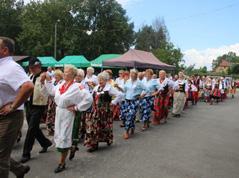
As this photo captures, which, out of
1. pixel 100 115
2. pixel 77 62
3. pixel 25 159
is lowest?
pixel 25 159

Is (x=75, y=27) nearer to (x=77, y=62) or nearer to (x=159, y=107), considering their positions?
(x=77, y=62)

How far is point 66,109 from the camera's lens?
6.05 meters

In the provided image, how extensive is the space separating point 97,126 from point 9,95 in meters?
3.49

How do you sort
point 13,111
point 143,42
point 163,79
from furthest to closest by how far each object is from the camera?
point 143,42 < point 163,79 < point 13,111

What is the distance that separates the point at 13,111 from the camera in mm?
4277

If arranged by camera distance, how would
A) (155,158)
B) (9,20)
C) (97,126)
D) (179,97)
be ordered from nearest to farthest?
(155,158), (97,126), (179,97), (9,20)

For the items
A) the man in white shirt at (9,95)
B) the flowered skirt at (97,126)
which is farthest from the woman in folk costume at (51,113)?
the man in white shirt at (9,95)

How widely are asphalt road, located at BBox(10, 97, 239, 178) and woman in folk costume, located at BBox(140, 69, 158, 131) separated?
510 millimetres

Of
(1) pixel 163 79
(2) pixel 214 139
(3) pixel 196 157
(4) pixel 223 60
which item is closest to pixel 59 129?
(3) pixel 196 157

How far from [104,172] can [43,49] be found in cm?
4332

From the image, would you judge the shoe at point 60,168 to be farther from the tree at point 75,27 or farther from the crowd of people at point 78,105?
the tree at point 75,27

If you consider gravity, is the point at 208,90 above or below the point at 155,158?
above

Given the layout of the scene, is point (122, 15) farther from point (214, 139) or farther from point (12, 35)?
point (214, 139)

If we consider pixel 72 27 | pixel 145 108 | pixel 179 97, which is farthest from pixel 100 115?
pixel 72 27
